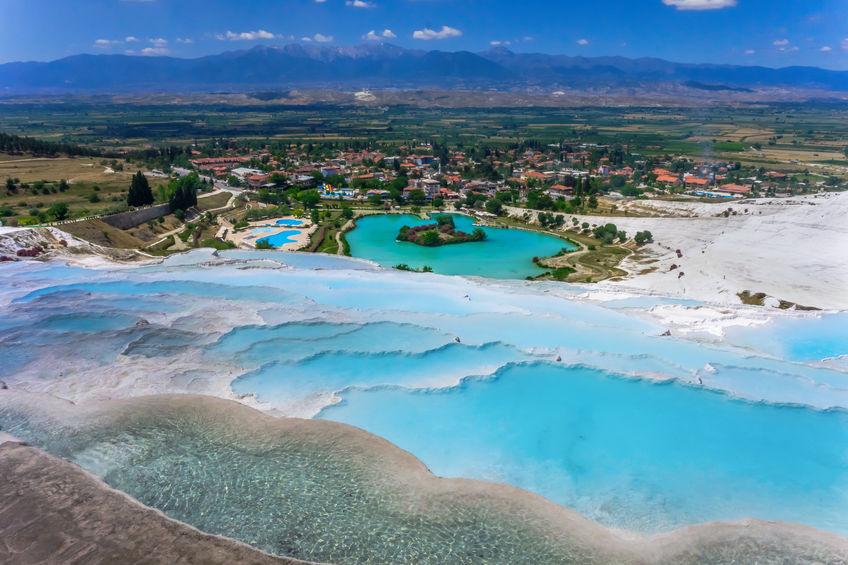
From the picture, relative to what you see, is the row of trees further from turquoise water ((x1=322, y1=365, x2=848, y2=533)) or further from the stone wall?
turquoise water ((x1=322, y1=365, x2=848, y2=533))

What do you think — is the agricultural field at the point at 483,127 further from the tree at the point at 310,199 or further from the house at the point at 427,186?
the tree at the point at 310,199

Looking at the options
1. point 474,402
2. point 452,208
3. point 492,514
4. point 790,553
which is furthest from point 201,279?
point 452,208

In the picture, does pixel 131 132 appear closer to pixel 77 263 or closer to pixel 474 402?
pixel 77 263

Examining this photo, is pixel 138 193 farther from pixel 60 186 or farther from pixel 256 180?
pixel 256 180

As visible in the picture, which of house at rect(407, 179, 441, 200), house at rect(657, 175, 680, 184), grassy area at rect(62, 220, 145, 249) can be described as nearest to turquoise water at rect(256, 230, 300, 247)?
grassy area at rect(62, 220, 145, 249)

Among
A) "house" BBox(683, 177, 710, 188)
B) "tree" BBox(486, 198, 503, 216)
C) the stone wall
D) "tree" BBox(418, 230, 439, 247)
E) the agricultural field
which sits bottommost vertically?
"tree" BBox(418, 230, 439, 247)

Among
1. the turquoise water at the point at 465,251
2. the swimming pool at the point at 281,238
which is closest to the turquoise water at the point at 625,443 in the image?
the turquoise water at the point at 465,251
